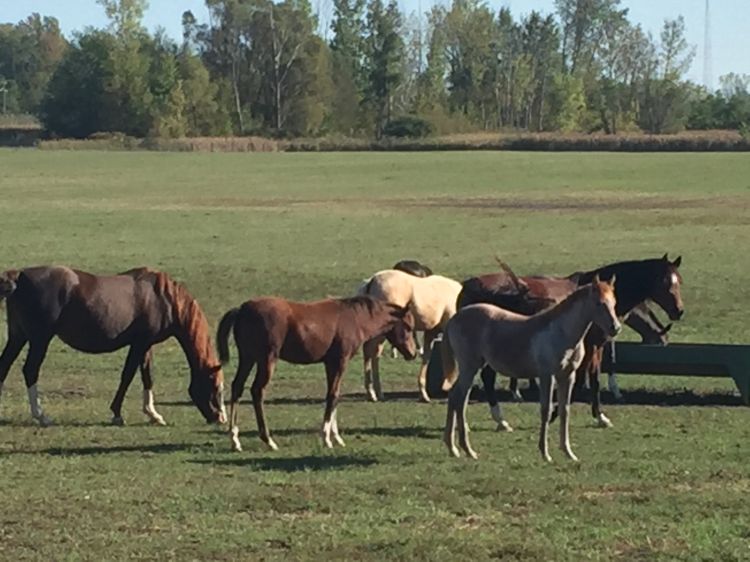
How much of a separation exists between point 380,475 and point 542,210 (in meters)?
34.6

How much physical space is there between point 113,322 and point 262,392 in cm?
216

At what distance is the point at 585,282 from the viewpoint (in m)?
14.8

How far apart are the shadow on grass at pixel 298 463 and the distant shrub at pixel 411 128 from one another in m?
110

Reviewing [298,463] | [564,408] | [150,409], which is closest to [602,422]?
[564,408]

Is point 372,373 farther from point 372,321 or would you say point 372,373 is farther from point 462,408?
point 462,408

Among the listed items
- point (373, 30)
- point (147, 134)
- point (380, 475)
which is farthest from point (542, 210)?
point (373, 30)

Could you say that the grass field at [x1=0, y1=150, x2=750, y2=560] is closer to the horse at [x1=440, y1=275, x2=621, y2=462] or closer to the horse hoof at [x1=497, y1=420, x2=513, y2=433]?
the horse hoof at [x1=497, y1=420, x2=513, y2=433]

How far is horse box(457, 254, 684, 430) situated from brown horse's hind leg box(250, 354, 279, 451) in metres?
2.47

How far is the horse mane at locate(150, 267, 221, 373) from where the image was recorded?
13656mm

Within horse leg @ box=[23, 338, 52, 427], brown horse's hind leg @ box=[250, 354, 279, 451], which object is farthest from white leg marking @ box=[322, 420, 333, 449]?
horse leg @ box=[23, 338, 52, 427]

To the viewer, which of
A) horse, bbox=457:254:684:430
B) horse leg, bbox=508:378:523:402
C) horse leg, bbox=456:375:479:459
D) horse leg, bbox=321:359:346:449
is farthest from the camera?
horse leg, bbox=508:378:523:402

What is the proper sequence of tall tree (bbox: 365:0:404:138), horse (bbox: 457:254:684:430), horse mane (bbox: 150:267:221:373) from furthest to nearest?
tall tree (bbox: 365:0:404:138)
horse (bbox: 457:254:684:430)
horse mane (bbox: 150:267:221:373)

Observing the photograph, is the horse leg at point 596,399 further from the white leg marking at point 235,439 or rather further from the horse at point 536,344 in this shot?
the white leg marking at point 235,439

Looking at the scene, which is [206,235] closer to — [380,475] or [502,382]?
[502,382]
